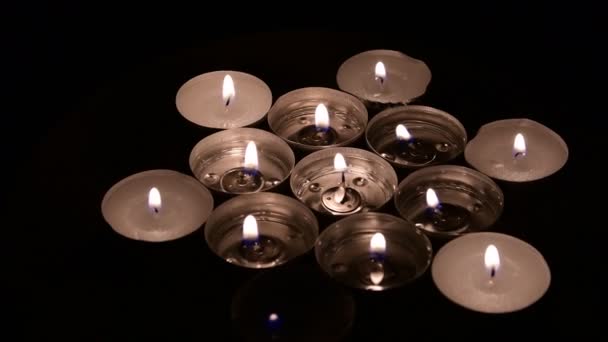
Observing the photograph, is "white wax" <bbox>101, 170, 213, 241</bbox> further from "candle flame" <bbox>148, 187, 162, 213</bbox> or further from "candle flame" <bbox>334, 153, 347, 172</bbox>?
"candle flame" <bbox>334, 153, 347, 172</bbox>

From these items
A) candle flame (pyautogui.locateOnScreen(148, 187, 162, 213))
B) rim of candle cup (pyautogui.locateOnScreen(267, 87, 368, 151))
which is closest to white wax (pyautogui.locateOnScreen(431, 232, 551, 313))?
rim of candle cup (pyautogui.locateOnScreen(267, 87, 368, 151))

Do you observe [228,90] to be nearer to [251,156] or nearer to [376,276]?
[251,156]

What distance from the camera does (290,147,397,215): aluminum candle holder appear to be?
117 centimetres

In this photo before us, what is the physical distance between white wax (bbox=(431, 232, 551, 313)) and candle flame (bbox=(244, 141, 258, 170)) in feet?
0.96

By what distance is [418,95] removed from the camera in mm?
1283

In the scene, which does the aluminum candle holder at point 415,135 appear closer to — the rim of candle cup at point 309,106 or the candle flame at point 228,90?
the rim of candle cup at point 309,106

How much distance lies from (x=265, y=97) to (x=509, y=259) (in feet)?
1.43

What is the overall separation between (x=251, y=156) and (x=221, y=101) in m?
0.15

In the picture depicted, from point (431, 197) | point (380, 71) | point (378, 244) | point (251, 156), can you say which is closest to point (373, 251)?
point (378, 244)

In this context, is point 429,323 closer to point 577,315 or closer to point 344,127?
point 577,315

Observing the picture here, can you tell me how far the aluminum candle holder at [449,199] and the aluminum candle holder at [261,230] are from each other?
131 millimetres

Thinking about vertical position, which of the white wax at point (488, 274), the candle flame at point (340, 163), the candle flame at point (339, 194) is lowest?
the white wax at point (488, 274)

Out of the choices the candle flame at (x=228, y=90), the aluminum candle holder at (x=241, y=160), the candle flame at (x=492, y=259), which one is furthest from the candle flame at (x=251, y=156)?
the candle flame at (x=492, y=259)

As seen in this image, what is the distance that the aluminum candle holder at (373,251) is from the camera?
1.06 m
